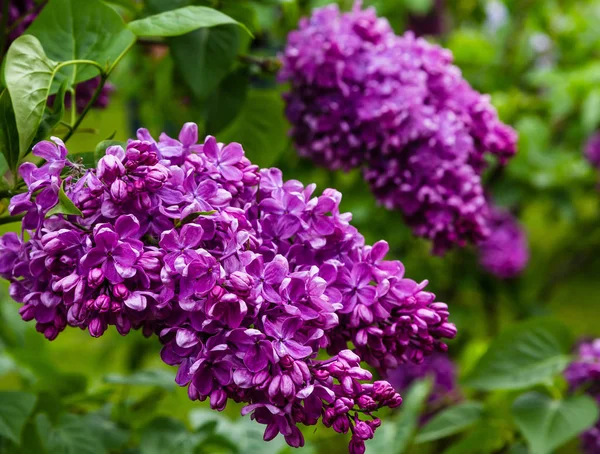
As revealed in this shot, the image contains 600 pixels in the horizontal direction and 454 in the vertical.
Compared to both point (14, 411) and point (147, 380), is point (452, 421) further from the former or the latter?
point (14, 411)

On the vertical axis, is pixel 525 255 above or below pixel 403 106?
below

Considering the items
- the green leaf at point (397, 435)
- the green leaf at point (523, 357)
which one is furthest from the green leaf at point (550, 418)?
the green leaf at point (397, 435)

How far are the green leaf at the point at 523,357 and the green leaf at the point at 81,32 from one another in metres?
0.59

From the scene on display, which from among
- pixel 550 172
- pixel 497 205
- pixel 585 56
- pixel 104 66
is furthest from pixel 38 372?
pixel 585 56

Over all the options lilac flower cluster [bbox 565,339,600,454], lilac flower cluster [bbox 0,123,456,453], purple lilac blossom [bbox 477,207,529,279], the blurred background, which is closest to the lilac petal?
lilac flower cluster [bbox 0,123,456,453]

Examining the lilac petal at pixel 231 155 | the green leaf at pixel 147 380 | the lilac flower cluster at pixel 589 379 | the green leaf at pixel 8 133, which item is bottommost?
the green leaf at pixel 147 380

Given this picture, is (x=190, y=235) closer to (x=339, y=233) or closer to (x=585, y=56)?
(x=339, y=233)

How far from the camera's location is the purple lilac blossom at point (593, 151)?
1.56 metres

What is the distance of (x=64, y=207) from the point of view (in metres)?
0.47

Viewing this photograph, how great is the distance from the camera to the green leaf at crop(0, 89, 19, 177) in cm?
55

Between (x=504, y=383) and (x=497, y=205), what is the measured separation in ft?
2.13

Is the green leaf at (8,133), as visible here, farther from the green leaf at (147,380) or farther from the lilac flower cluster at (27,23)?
the green leaf at (147,380)

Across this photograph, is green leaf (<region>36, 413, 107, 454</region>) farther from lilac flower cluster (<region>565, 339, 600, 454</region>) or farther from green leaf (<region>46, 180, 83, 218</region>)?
lilac flower cluster (<region>565, 339, 600, 454</region>)

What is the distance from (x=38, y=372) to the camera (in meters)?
0.93
